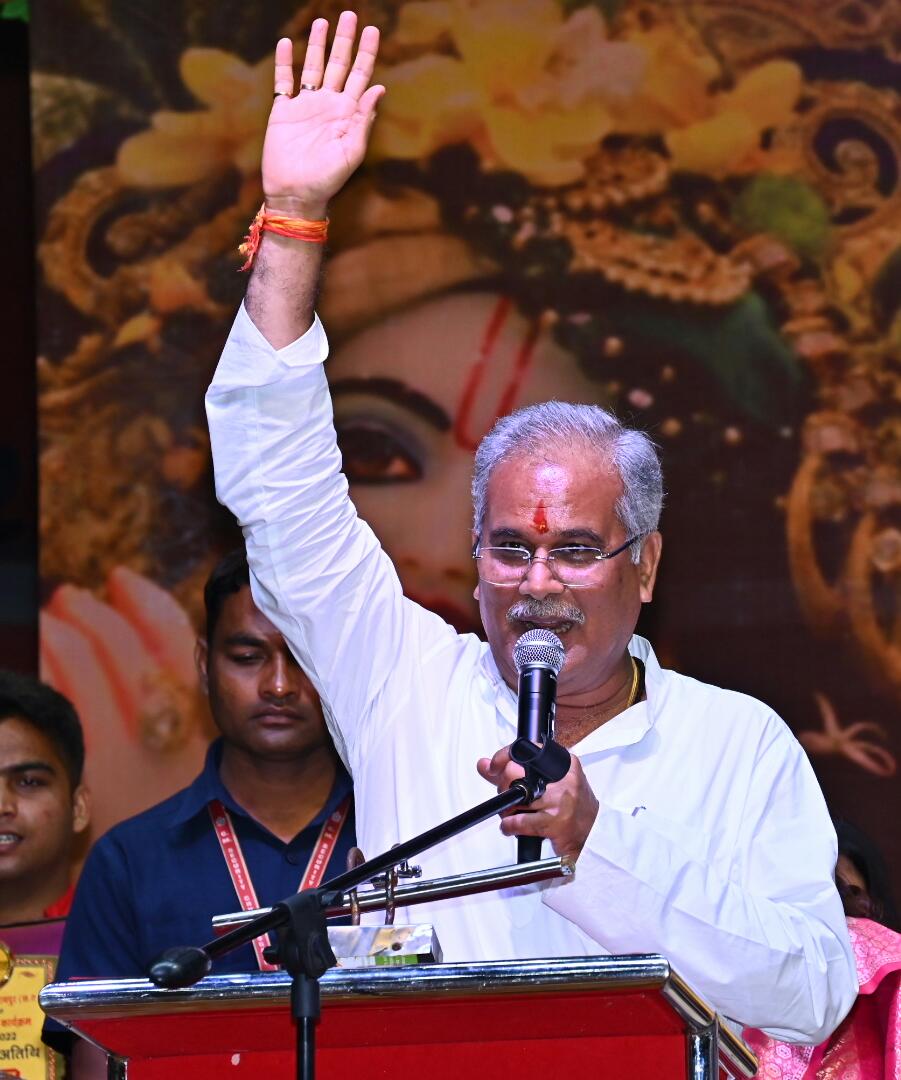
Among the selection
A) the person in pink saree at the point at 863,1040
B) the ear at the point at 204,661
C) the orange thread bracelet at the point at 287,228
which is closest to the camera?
the orange thread bracelet at the point at 287,228

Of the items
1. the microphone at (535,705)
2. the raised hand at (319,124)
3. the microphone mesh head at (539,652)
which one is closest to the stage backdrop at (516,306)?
the raised hand at (319,124)

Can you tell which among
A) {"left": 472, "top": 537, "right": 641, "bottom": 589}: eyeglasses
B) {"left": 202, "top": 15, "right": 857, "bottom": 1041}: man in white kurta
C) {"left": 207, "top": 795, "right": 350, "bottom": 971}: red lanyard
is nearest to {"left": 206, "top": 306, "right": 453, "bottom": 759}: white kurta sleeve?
{"left": 202, "top": 15, "right": 857, "bottom": 1041}: man in white kurta

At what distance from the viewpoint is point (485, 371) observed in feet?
15.9

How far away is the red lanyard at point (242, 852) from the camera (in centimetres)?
356

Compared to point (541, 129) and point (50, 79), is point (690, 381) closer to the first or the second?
point (541, 129)

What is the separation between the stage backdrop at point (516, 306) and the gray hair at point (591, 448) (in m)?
1.77

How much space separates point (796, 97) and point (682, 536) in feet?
3.93

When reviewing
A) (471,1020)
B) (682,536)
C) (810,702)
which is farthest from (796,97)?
(471,1020)

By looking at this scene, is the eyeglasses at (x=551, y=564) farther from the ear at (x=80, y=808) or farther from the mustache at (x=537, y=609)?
the ear at (x=80, y=808)

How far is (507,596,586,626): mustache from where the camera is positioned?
2748 millimetres

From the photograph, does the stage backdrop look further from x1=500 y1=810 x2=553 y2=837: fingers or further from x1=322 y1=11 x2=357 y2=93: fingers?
x1=500 y1=810 x2=553 y2=837: fingers

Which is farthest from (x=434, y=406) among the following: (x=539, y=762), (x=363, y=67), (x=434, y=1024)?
(x=434, y=1024)

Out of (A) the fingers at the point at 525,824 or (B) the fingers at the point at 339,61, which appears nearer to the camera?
(A) the fingers at the point at 525,824

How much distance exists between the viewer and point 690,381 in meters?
4.77
